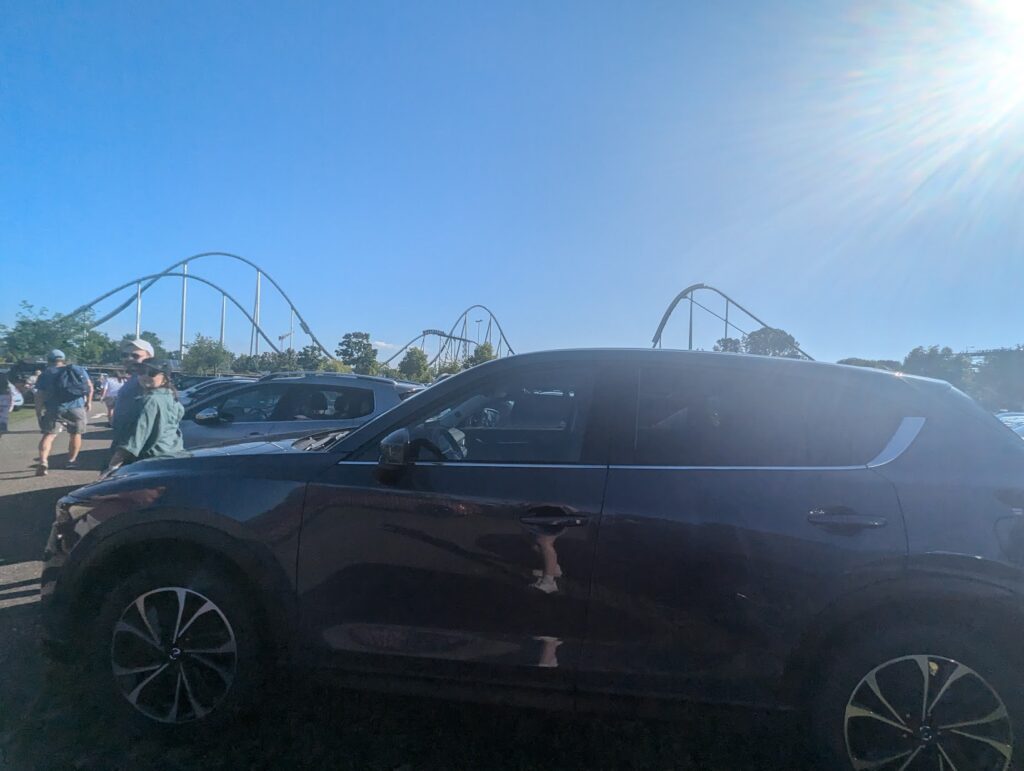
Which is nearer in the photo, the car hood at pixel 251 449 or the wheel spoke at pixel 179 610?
the wheel spoke at pixel 179 610

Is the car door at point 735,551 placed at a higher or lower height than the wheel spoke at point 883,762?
higher

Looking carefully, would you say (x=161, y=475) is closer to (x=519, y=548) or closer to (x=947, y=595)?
(x=519, y=548)

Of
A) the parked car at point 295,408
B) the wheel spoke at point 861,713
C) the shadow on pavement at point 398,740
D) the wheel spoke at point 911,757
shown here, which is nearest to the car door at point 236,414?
the parked car at point 295,408

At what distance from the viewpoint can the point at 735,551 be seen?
2.52 metres

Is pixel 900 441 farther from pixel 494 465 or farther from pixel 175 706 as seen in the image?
pixel 175 706

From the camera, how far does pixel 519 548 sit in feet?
8.61

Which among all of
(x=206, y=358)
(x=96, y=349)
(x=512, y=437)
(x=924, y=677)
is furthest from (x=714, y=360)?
(x=96, y=349)

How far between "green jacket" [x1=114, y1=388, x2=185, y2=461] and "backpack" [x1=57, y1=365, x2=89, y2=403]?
5462 mm

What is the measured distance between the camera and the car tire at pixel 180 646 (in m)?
2.80

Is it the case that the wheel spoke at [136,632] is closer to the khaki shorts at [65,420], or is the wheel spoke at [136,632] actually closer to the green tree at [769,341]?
the khaki shorts at [65,420]

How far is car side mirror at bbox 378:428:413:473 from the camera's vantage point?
270 cm

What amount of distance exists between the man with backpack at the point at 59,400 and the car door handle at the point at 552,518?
8920mm

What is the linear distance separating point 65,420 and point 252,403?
3436mm

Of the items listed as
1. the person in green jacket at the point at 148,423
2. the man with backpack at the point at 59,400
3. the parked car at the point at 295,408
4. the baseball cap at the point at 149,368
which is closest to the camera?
the person in green jacket at the point at 148,423
